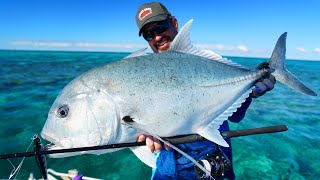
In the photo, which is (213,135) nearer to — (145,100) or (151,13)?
(145,100)

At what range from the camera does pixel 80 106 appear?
1758mm

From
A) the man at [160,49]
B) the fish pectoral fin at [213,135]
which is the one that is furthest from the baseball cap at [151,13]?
the fish pectoral fin at [213,135]

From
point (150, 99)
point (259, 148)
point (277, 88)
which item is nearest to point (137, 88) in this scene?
point (150, 99)

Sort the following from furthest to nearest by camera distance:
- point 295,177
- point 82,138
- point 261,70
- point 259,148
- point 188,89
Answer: point 259,148 < point 295,177 < point 261,70 < point 188,89 < point 82,138

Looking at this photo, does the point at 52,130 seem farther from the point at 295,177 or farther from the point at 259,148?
the point at 259,148

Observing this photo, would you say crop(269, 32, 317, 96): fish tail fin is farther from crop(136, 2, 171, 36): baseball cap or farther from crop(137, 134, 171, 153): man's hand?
crop(137, 134, 171, 153): man's hand

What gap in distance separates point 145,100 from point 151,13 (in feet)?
4.11

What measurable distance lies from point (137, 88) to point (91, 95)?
0.31m

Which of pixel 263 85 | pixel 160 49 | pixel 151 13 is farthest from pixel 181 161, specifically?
pixel 151 13

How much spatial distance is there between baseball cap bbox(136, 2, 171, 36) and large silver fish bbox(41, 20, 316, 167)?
2.63 ft

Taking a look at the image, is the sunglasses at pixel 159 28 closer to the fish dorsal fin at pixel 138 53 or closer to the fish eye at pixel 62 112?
the fish dorsal fin at pixel 138 53

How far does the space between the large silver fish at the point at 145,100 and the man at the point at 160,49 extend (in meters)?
0.53

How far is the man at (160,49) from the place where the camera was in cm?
252

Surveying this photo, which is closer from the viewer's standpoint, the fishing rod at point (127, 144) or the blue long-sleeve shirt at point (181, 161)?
the fishing rod at point (127, 144)
